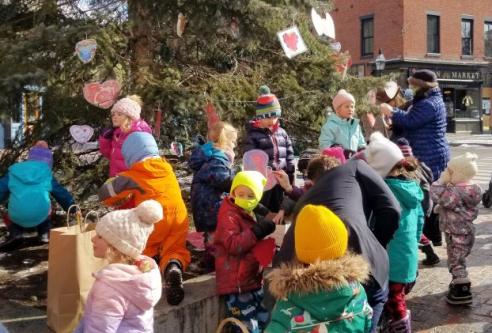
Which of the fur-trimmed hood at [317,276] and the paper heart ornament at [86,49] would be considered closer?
the fur-trimmed hood at [317,276]

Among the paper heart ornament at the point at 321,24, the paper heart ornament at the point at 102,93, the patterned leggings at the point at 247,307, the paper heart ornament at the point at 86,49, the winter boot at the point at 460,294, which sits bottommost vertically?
the winter boot at the point at 460,294

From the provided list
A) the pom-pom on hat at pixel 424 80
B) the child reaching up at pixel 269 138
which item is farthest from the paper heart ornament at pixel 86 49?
the pom-pom on hat at pixel 424 80

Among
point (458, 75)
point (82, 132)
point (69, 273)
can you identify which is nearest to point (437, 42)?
point (458, 75)

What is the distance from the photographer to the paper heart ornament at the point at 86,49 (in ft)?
16.9

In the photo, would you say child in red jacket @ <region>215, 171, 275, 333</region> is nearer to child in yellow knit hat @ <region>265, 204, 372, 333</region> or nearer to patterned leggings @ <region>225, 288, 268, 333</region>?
patterned leggings @ <region>225, 288, 268, 333</region>

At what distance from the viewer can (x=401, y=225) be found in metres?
4.03

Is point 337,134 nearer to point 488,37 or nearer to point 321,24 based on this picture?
point 321,24

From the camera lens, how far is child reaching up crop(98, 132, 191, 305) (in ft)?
13.6

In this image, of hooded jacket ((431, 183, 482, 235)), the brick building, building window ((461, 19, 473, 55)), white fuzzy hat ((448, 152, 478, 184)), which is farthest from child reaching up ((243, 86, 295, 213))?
building window ((461, 19, 473, 55))

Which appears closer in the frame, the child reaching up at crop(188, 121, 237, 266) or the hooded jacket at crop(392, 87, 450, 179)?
the child reaching up at crop(188, 121, 237, 266)

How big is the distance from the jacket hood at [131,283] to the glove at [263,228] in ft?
3.88

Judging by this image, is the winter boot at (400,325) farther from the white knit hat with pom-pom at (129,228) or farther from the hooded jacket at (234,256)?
the white knit hat with pom-pom at (129,228)

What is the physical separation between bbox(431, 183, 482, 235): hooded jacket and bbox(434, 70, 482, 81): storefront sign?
1172 inches

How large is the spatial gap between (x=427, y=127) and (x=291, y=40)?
1632 mm
